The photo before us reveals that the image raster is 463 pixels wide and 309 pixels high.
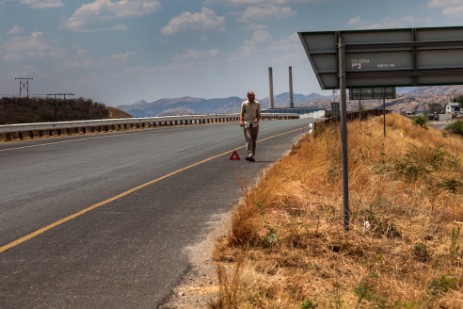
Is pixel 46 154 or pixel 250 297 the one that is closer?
pixel 250 297

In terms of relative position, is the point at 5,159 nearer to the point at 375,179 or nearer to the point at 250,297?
the point at 375,179

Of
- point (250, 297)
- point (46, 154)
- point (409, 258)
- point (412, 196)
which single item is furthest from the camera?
point (46, 154)

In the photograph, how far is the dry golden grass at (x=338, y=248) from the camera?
4117 millimetres

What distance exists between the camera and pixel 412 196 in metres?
8.36

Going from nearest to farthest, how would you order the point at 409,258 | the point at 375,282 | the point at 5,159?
the point at 375,282 → the point at 409,258 → the point at 5,159

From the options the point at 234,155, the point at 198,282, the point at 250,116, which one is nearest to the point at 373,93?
the point at 234,155

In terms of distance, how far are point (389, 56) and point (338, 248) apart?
227 centimetres

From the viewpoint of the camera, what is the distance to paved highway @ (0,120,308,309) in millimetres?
4566

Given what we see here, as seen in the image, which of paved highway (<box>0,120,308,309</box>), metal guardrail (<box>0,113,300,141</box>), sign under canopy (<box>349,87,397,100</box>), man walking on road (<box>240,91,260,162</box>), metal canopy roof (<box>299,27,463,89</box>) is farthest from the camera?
sign under canopy (<box>349,87,397,100</box>)

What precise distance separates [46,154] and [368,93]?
21643 millimetres

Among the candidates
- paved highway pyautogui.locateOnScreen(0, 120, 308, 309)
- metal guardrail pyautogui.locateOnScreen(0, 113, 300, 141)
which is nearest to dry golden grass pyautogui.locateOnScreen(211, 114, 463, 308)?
paved highway pyautogui.locateOnScreen(0, 120, 308, 309)

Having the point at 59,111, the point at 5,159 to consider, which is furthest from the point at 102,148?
the point at 59,111

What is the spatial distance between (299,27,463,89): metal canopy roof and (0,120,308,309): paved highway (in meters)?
2.58

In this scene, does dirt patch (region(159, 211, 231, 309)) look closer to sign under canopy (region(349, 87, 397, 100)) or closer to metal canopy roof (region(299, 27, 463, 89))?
metal canopy roof (region(299, 27, 463, 89))
